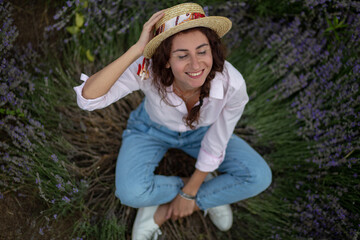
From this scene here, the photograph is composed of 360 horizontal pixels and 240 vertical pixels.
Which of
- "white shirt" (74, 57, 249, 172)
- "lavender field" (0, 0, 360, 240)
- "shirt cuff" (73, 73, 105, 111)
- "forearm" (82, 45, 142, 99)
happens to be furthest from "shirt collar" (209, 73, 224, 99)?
"lavender field" (0, 0, 360, 240)

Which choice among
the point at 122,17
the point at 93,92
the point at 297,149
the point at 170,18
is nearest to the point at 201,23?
the point at 170,18

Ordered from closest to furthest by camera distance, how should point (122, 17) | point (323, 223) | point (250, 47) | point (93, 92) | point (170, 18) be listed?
point (170, 18), point (93, 92), point (323, 223), point (122, 17), point (250, 47)

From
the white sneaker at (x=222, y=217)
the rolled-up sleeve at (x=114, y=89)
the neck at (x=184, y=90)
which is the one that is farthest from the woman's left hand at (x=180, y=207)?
the rolled-up sleeve at (x=114, y=89)

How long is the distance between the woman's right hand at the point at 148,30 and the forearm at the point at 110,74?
28mm

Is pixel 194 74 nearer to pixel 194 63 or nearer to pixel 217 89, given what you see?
pixel 194 63

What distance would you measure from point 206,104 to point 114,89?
54 centimetres

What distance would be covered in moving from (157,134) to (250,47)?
4.20 feet

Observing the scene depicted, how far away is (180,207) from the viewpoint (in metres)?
2.02

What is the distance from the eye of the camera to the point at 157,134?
Result: 1.95 metres

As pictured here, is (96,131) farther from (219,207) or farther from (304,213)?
(304,213)

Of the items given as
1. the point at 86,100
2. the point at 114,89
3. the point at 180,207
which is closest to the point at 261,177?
the point at 180,207

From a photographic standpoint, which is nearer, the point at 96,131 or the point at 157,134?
the point at 157,134

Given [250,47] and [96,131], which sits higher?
[250,47]

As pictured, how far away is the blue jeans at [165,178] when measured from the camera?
1.86 metres
